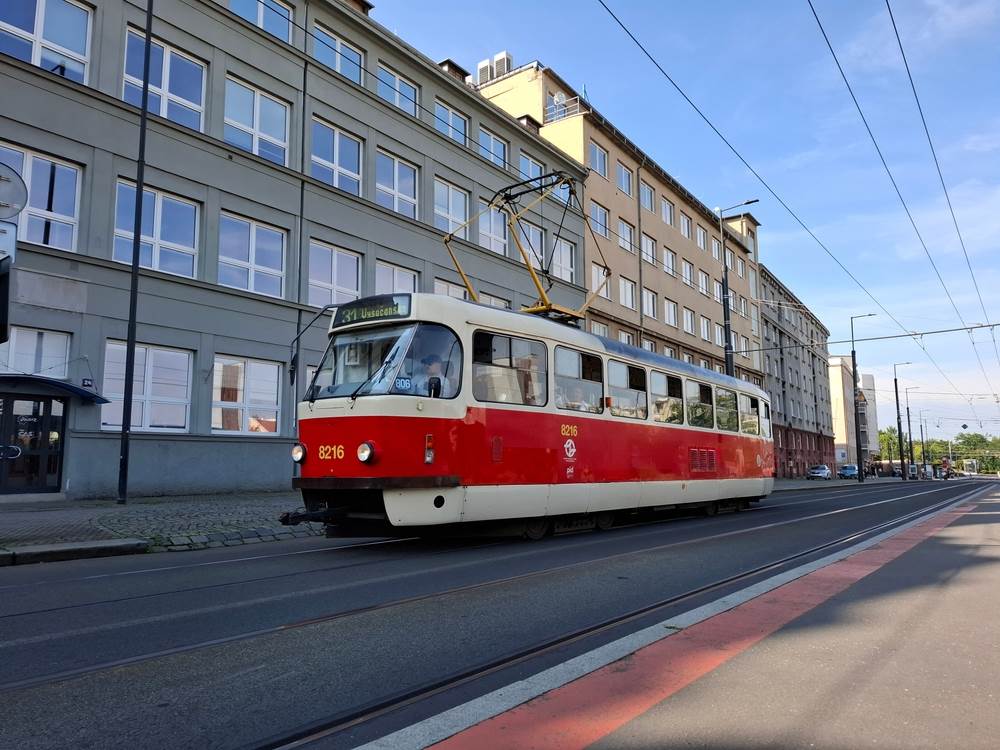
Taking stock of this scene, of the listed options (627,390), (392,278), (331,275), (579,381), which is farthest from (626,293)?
(579,381)

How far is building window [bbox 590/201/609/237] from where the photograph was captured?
33.6 m

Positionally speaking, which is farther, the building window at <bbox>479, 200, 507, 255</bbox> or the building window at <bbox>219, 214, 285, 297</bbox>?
the building window at <bbox>479, 200, 507, 255</bbox>

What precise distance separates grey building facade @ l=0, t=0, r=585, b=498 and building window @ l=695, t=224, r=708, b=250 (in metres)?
25.7

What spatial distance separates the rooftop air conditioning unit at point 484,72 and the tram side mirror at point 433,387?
3301 cm

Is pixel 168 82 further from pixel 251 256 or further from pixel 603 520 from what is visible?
pixel 603 520

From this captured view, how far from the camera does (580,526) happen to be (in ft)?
37.8

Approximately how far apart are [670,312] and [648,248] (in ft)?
13.7

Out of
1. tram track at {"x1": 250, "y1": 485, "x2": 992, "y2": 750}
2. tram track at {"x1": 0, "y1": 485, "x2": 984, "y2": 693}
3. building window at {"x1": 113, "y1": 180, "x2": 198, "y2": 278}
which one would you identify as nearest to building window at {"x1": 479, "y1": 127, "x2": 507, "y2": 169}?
building window at {"x1": 113, "y1": 180, "x2": 198, "y2": 278}

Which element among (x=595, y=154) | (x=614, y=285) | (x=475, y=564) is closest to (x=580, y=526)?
(x=475, y=564)

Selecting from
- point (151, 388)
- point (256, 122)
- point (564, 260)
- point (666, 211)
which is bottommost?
point (151, 388)

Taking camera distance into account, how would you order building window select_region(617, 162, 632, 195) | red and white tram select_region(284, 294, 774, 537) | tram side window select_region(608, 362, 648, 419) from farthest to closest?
1. building window select_region(617, 162, 632, 195)
2. tram side window select_region(608, 362, 648, 419)
3. red and white tram select_region(284, 294, 774, 537)

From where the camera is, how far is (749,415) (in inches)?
704

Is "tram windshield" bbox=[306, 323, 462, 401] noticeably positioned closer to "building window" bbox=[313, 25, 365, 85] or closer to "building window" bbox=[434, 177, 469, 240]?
"building window" bbox=[313, 25, 365, 85]

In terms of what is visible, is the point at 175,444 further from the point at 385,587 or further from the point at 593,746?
the point at 593,746
